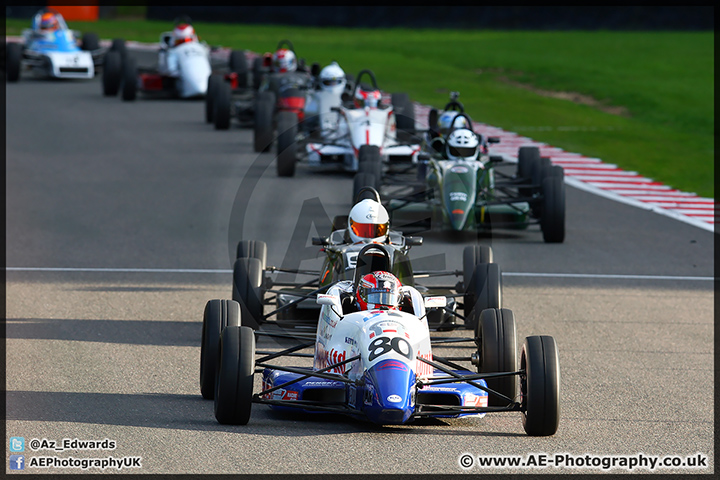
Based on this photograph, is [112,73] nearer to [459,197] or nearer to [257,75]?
[257,75]

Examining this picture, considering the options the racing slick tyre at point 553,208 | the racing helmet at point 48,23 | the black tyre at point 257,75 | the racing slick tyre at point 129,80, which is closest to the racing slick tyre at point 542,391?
the racing slick tyre at point 553,208

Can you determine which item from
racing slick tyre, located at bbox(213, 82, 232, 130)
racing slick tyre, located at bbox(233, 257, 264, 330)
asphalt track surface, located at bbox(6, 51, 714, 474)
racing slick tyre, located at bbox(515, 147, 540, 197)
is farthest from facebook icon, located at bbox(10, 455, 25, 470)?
racing slick tyre, located at bbox(213, 82, 232, 130)

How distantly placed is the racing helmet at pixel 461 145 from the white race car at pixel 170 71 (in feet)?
41.8

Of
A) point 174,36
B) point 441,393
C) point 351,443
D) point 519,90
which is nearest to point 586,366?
point 441,393

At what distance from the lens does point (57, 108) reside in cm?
2719

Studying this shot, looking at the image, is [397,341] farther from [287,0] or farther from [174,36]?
[287,0]

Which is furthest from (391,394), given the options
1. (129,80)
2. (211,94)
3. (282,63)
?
(129,80)

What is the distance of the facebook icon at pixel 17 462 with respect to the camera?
263 inches

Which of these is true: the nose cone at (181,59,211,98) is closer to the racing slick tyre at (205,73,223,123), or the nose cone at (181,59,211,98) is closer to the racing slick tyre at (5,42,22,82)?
the racing slick tyre at (205,73,223,123)

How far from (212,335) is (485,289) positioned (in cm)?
266

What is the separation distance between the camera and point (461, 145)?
15273mm

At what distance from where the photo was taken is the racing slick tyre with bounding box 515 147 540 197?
16.4m

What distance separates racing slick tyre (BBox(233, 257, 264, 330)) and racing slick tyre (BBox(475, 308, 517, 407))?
8.18 ft

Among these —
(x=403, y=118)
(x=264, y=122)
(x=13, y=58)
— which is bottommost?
(x=264, y=122)
